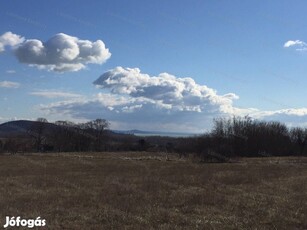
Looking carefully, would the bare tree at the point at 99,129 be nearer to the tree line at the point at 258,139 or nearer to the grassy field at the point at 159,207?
the tree line at the point at 258,139

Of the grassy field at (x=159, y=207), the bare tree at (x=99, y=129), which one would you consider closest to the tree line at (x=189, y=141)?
the bare tree at (x=99, y=129)

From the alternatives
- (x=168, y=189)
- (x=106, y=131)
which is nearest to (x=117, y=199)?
(x=168, y=189)

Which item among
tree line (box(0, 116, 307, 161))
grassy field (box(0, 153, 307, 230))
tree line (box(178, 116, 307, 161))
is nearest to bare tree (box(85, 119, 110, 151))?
tree line (box(0, 116, 307, 161))

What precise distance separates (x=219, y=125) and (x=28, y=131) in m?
60.9

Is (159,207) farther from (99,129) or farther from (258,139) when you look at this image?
(99,129)

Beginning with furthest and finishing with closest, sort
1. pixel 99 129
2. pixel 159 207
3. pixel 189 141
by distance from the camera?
1. pixel 99 129
2. pixel 189 141
3. pixel 159 207

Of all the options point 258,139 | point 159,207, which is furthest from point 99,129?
point 159,207

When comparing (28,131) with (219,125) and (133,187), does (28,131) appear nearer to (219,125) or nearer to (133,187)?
(219,125)

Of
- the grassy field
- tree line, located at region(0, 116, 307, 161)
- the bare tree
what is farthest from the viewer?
the bare tree

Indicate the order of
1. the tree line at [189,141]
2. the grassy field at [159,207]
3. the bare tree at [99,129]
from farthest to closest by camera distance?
the bare tree at [99,129], the tree line at [189,141], the grassy field at [159,207]

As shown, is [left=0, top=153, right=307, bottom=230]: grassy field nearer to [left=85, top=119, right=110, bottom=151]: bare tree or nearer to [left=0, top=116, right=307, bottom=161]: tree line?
[left=0, top=116, right=307, bottom=161]: tree line

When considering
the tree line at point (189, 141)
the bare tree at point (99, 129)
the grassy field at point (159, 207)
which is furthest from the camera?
the bare tree at point (99, 129)

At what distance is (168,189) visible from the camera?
23.4 m

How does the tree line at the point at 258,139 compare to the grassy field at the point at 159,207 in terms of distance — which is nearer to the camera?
the grassy field at the point at 159,207
